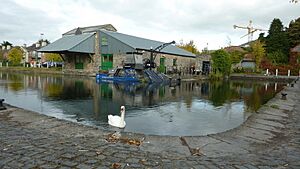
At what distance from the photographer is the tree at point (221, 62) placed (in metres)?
34.4

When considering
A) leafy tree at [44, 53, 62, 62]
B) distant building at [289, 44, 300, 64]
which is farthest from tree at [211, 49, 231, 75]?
leafy tree at [44, 53, 62, 62]

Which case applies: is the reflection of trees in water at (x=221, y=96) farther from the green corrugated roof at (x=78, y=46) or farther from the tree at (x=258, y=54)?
the tree at (x=258, y=54)

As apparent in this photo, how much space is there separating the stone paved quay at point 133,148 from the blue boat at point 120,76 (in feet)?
54.3

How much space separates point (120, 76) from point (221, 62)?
16.5 meters

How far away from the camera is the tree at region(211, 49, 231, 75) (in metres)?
34.4

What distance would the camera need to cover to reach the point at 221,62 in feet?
114

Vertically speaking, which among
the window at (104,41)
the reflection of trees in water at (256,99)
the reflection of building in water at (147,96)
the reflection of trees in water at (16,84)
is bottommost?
the reflection of trees in water at (256,99)

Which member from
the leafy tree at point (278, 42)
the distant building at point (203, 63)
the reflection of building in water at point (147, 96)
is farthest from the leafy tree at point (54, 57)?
the leafy tree at point (278, 42)

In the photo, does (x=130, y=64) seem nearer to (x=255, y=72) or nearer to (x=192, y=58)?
(x=192, y=58)

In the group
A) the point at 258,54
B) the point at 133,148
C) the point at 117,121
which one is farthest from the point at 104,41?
the point at 133,148

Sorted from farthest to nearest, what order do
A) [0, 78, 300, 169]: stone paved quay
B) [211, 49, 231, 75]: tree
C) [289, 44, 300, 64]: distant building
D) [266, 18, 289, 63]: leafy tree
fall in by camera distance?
[266, 18, 289, 63]: leafy tree → [289, 44, 300, 64]: distant building → [211, 49, 231, 75]: tree → [0, 78, 300, 169]: stone paved quay

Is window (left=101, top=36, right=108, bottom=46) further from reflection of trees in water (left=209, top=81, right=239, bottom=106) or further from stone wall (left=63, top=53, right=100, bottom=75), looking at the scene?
reflection of trees in water (left=209, top=81, right=239, bottom=106)

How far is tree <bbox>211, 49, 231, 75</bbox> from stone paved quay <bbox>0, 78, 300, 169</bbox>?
94.8 feet

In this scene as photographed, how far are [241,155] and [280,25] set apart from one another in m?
54.5
